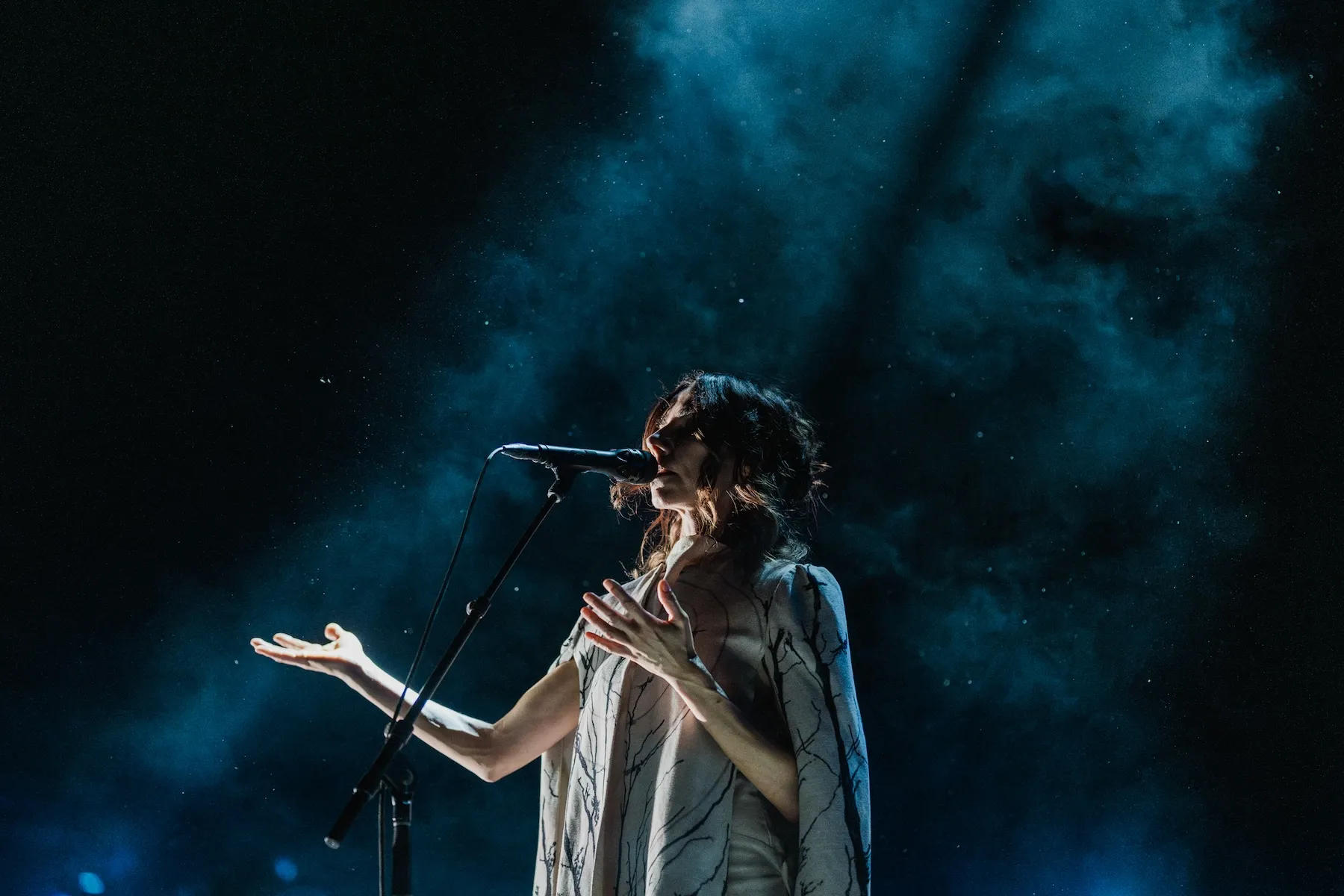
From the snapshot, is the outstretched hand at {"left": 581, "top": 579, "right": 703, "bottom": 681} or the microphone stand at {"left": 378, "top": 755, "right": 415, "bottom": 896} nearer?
the microphone stand at {"left": 378, "top": 755, "right": 415, "bottom": 896}

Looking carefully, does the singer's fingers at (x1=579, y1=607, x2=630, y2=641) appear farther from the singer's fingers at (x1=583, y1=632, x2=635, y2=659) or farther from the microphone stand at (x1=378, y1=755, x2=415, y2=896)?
the microphone stand at (x1=378, y1=755, x2=415, y2=896)

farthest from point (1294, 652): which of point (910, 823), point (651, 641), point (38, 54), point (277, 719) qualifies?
point (38, 54)

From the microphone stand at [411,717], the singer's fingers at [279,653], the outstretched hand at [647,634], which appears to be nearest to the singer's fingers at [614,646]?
the outstretched hand at [647,634]

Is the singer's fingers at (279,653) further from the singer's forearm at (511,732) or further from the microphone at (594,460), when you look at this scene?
the microphone at (594,460)

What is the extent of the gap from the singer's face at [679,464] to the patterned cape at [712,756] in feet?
0.46

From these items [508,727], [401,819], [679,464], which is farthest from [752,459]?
[401,819]

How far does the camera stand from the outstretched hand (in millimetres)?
1729

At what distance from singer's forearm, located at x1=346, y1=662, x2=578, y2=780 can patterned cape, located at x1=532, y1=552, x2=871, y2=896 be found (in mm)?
117

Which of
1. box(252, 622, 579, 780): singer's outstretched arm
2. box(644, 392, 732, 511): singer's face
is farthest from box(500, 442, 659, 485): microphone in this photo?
box(252, 622, 579, 780): singer's outstretched arm

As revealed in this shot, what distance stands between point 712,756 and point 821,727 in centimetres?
19

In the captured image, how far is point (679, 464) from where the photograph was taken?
2189 mm

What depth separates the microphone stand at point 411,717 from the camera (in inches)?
62.9

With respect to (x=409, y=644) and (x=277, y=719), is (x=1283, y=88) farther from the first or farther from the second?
(x=277, y=719)

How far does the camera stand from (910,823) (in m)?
4.04
